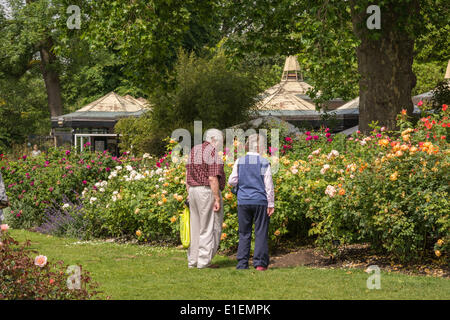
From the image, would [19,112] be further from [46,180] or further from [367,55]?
[367,55]

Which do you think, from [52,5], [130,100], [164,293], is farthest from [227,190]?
[52,5]

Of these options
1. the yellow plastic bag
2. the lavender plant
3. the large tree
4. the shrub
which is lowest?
the lavender plant

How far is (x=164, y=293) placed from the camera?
695cm

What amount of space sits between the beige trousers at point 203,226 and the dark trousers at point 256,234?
362mm

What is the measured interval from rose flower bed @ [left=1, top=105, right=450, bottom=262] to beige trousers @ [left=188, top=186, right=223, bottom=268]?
3.34 ft

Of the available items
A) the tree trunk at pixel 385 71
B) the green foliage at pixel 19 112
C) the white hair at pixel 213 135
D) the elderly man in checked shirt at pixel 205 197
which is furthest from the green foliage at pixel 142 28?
the green foliage at pixel 19 112

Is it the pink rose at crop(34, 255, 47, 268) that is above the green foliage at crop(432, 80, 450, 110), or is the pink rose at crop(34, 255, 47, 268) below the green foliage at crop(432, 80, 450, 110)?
below

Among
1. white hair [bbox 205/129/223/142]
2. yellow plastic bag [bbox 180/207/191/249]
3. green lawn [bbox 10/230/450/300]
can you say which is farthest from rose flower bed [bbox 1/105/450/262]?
white hair [bbox 205/129/223/142]

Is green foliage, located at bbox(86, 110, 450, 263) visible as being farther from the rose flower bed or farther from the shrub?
the shrub

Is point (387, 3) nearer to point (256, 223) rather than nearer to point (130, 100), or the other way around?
point (256, 223)

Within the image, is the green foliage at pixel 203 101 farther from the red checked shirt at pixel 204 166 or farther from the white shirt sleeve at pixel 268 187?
the white shirt sleeve at pixel 268 187

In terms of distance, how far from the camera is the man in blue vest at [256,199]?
8.41m

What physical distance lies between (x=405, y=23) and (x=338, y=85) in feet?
5.83

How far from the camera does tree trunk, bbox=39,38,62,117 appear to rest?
3525 centimetres
